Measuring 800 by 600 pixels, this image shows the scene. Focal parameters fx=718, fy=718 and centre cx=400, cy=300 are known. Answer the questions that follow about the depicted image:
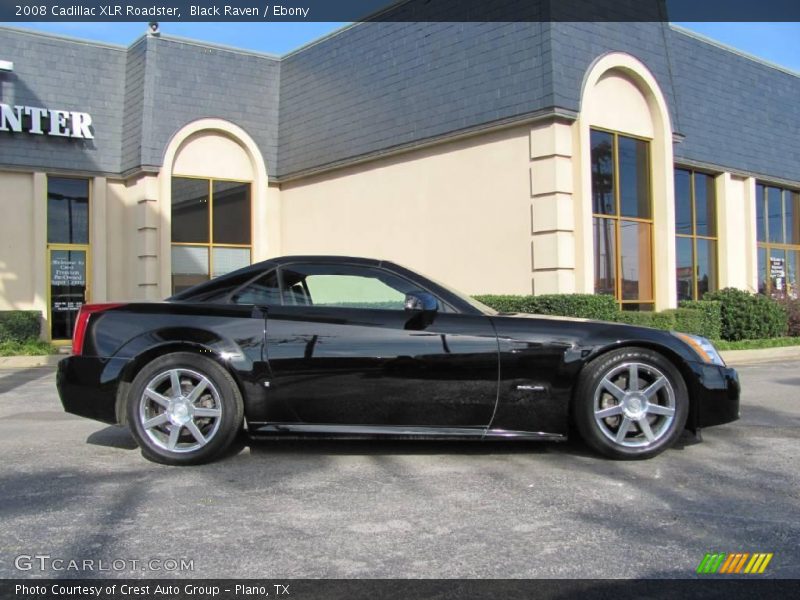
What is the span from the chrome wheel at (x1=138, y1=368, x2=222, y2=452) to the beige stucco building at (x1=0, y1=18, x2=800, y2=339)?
311 inches

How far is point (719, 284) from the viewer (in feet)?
55.9

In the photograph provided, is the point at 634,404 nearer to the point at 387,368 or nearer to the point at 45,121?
the point at 387,368

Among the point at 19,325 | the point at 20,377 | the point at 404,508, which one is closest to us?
the point at 404,508

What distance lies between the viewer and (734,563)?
312 centimetres

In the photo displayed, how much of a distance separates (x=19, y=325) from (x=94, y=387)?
10.0 m

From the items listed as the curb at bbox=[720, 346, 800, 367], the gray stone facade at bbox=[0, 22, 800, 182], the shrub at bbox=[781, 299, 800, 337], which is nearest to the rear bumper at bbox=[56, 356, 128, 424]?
the gray stone facade at bbox=[0, 22, 800, 182]

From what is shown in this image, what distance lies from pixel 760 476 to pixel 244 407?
3339 mm

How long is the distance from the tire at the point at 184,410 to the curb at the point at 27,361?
841 centimetres

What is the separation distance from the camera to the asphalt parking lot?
125 inches

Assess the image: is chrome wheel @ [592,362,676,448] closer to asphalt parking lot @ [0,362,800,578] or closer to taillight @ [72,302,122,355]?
asphalt parking lot @ [0,362,800,578]

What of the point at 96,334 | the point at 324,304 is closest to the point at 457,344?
the point at 324,304

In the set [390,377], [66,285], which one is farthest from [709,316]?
[66,285]

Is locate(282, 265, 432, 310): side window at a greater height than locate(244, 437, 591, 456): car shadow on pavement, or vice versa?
locate(282, 265, 432, 310): side window

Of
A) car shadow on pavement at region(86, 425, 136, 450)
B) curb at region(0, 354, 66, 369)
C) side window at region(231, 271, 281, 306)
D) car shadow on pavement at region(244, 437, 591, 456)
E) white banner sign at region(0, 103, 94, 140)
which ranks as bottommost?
car shadow on pavement at region(244, 437, 591, 456)
